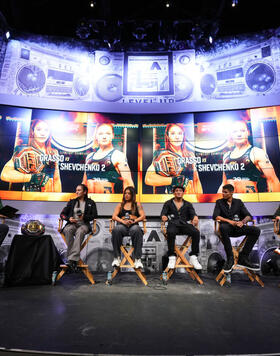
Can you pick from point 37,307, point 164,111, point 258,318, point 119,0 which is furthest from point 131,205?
point 119,0

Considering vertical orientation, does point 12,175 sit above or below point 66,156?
below

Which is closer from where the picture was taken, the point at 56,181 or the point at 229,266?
the point at 229,266

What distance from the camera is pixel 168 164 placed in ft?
16.3

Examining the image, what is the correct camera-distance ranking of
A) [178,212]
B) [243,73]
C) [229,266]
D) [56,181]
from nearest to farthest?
[229,266] → [178,212] → [56,181] → [243,73]

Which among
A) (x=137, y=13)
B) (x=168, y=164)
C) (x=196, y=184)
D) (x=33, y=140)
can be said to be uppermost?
(x=137, y=13)

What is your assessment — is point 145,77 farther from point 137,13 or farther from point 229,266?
point 229,266

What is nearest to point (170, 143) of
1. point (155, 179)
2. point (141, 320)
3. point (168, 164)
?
point (168, 164)

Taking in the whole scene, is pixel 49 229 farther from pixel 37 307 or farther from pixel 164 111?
pixel 164 111

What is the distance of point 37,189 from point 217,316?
4179mm

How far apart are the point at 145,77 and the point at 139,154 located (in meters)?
2.24

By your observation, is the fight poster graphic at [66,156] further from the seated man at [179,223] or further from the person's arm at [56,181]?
the seated man at [179,223]

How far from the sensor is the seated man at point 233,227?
3.01 metres

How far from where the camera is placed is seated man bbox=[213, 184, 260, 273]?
301 cm

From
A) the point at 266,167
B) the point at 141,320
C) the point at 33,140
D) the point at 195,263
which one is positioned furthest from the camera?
the point at 33,140
